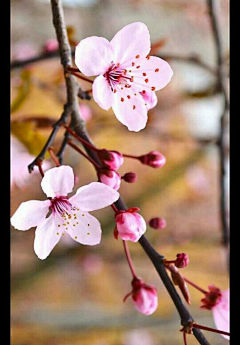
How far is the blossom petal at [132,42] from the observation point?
1.06 ft

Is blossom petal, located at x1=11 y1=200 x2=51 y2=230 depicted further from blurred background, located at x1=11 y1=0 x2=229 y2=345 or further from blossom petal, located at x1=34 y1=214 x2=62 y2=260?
blurred background, located at x1=11 y1=0 x2=229 y2=345

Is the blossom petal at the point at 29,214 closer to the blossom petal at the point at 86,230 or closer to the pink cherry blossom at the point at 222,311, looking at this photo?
the blossom petal at the point at 86,230

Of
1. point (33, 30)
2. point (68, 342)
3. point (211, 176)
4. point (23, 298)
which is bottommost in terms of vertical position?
point (68, 342)

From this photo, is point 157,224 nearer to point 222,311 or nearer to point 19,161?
point 222,311

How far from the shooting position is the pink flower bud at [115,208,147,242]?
313 millimetres

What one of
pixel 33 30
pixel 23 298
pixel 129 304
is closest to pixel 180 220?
pixel 129 304

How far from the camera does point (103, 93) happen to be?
330mm

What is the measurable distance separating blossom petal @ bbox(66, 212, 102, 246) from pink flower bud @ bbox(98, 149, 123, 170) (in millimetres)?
40

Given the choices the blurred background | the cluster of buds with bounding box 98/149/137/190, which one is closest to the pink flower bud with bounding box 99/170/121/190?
the cluster of buds with bounding box 98/149/137/190

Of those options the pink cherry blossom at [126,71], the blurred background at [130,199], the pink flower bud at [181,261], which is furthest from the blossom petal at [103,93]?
the blurred background at [130,199]

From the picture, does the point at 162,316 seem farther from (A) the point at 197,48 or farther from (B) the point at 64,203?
(B) the point at 64,203

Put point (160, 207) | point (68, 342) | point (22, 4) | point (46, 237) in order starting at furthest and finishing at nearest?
point (160, 207)
point (22, 4)
point (68, 342)
point (46, 237)

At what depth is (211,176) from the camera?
1371 millimetres
